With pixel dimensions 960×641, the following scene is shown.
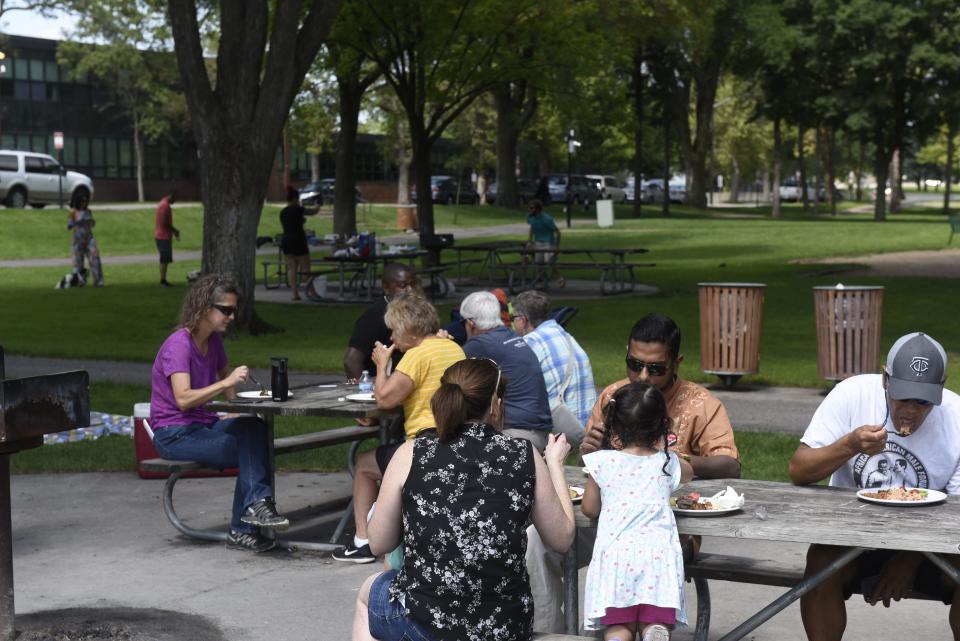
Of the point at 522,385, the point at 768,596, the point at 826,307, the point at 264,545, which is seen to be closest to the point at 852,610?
the point at 768,596

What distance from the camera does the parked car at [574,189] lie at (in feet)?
224

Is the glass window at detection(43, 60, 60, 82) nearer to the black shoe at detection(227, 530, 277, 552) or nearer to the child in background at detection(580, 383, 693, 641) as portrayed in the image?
the black shoe at detection(227, 530, 277, 552)

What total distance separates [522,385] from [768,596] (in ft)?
5.67

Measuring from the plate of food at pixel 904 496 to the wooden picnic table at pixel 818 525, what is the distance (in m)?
0.02

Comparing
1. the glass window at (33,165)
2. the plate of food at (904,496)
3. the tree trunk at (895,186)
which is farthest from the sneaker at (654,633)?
the tree trunk at (895,186)

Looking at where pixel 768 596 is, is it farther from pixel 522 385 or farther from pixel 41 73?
pixel 41 73

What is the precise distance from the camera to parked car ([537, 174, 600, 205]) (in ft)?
224

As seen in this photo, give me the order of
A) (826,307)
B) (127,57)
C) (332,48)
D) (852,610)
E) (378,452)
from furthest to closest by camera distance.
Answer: (127,57) → (332,48) → (826,307) → (378,452) → (852,610)

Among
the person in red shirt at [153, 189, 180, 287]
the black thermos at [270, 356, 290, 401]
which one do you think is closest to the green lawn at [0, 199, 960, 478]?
the person in red shirt at [153, 189, 180, 287]

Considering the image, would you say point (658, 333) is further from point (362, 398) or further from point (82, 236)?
point (82, 236)

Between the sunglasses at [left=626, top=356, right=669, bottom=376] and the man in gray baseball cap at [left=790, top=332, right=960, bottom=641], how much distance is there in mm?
620

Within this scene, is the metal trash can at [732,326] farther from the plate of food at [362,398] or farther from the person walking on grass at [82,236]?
the person walking on grass at [82,236]

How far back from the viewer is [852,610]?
6.52m

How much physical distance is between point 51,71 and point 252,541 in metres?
58.8
